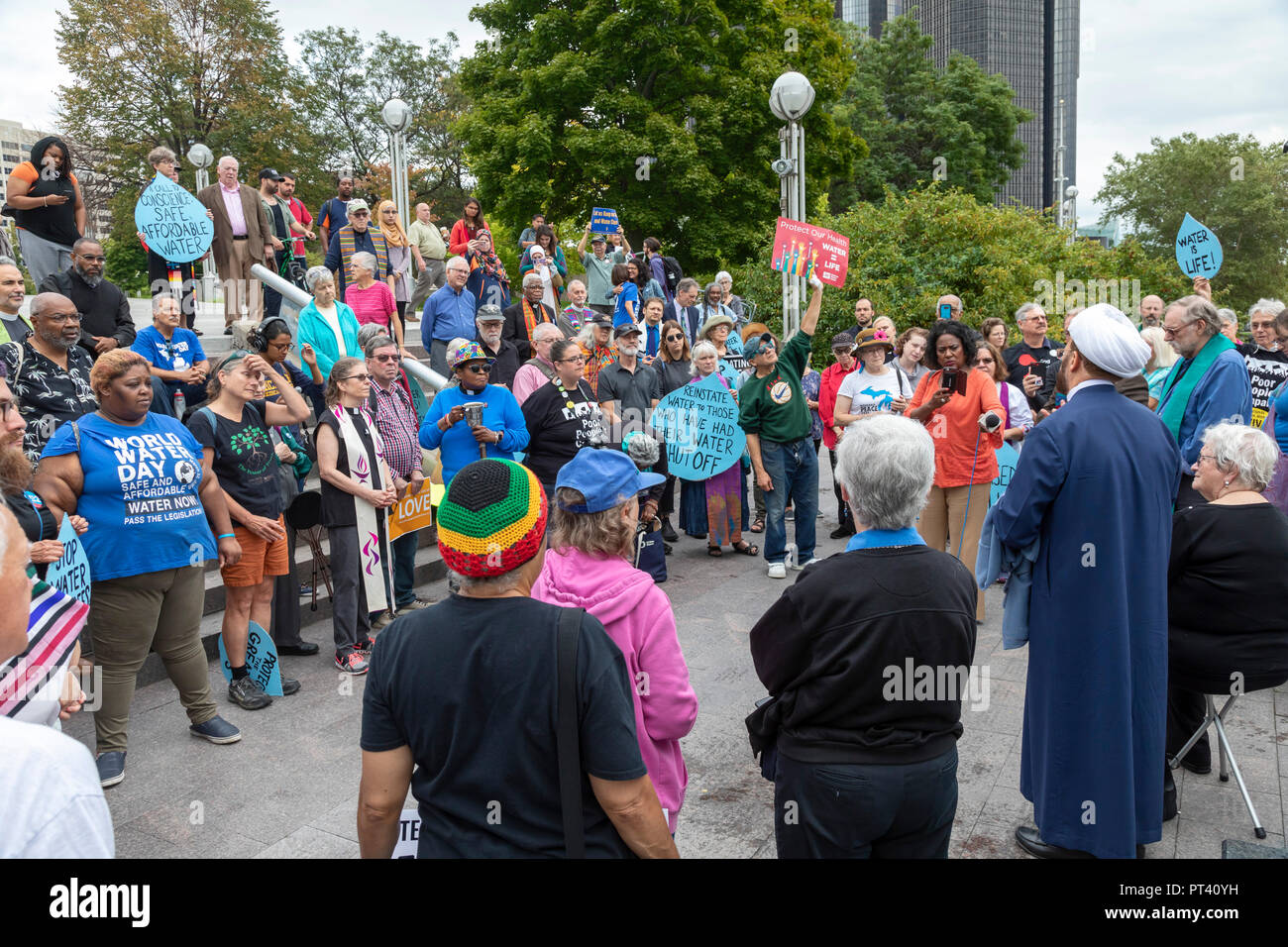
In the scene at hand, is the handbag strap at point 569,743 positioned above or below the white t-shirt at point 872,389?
below

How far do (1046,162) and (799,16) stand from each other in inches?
3396

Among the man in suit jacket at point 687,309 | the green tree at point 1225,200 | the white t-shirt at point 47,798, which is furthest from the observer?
the green tree at point 1225,200

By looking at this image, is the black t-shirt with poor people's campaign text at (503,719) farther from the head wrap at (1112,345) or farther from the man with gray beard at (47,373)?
the man with gray beard at (47,373)

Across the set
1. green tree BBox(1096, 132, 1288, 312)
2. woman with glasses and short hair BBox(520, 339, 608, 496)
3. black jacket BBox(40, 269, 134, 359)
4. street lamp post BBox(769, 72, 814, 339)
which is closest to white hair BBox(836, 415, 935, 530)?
woman with glasses and short hair BBox(520, 339, 608, 496)

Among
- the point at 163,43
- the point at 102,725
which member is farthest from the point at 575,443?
the point at 163,43

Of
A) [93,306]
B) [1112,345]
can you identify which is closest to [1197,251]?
[1112,345]

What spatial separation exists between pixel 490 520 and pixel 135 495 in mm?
3269

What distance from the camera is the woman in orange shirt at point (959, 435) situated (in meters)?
6.46

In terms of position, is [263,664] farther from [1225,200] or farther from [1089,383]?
[1225,200]

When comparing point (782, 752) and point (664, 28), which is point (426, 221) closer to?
point (782, 752)

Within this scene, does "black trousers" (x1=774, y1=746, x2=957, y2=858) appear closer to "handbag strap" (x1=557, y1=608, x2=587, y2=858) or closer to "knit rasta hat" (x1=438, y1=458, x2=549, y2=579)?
"handbag strap" (x1=557, y1=608, x2=587, y2=858)

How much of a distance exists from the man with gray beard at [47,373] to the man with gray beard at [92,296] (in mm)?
1706

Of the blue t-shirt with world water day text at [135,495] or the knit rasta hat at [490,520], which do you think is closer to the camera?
the knit rasta hat at [490,520]

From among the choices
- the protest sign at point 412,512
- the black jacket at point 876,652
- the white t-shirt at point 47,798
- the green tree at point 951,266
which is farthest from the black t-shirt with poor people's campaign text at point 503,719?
the green tree at point 951,266
